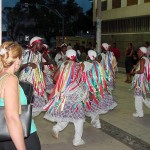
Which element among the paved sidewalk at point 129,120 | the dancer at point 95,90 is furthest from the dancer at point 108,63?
the dancer at point 95,90

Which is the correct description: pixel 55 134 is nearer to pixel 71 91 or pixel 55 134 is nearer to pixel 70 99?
pixel 70 99

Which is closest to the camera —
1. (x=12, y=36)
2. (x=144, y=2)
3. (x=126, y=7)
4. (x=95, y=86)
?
(x=95, y=86)

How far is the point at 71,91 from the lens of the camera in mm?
5711

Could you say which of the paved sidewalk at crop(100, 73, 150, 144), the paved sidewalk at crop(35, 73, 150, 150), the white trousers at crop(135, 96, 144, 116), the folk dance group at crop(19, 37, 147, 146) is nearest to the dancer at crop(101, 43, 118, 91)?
the paved sidewalk at crop(100, 73, 150, 144)

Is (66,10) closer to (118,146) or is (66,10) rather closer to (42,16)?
(42,16)

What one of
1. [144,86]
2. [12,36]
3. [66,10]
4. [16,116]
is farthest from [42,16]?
[16,116]

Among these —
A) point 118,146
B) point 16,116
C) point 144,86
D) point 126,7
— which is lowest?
point 118,146

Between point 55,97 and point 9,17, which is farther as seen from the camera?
point 9,17

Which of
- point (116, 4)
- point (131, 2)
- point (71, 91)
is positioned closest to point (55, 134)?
point (71, 91)

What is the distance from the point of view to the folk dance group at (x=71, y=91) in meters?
5.69

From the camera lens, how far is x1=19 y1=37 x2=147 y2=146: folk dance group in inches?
224

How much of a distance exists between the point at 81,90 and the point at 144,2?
49.4ft

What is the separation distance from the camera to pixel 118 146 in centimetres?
567

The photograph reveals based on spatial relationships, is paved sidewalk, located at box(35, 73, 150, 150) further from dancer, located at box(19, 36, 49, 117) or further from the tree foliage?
the tree foliage
